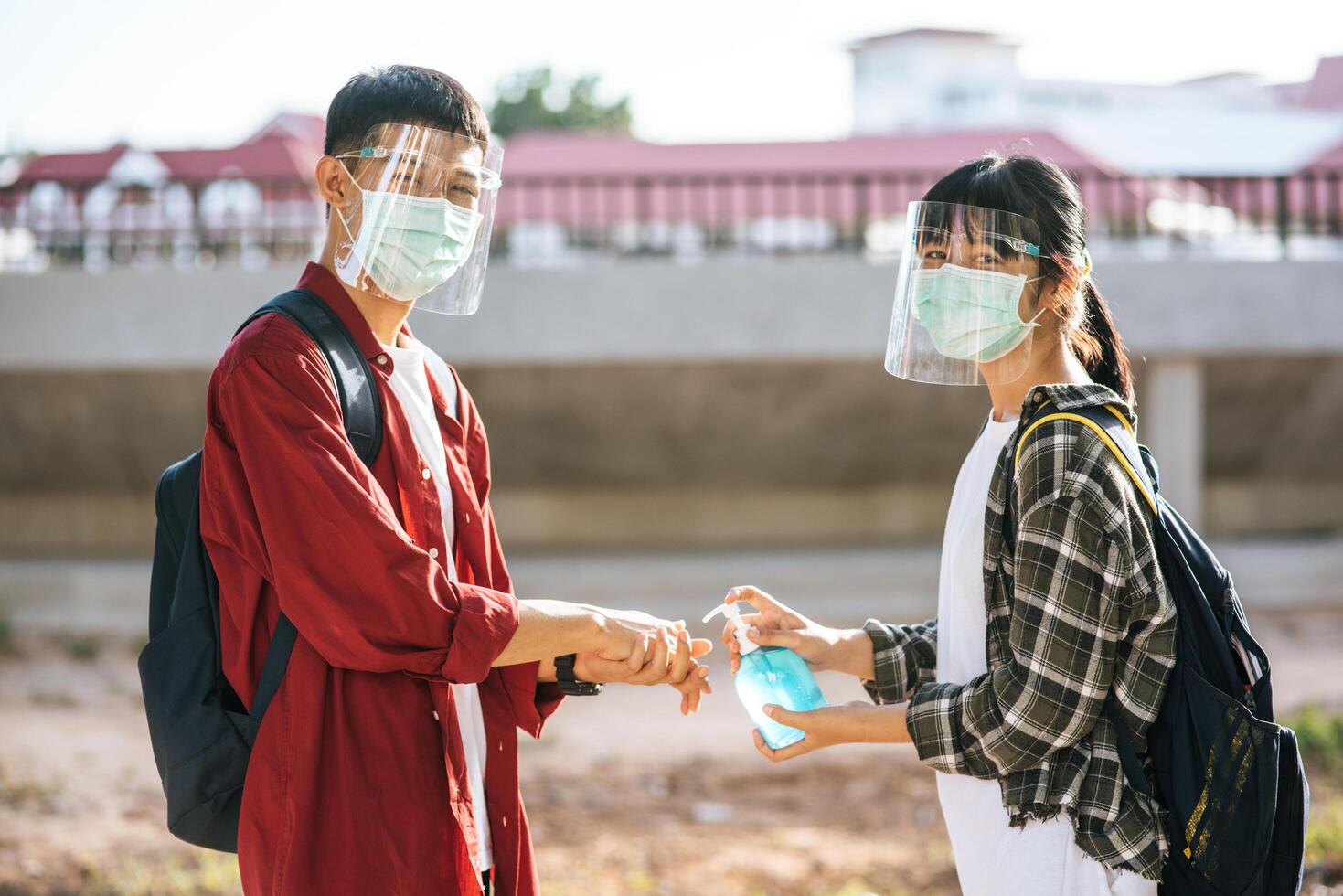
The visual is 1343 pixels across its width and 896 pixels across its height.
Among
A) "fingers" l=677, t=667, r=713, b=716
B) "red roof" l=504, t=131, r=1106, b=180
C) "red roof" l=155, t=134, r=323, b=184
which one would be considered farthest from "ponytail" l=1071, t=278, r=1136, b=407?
→ "red roof" l=155, t=134, r=323, b=184

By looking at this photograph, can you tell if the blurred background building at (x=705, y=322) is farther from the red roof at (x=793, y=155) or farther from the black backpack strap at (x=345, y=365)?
the black backpack strap at (x=345, y=365)

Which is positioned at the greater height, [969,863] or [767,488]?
[969,863]

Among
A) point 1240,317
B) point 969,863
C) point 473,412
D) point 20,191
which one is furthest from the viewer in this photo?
point 20,191

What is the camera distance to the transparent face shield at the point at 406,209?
2.03 m

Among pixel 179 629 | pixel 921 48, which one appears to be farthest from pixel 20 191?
pixel 921 48

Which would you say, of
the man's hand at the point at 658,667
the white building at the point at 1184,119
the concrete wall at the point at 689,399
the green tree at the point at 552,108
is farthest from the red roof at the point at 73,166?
the green tree at the point at 552,108

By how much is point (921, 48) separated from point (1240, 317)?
10239 millimetres

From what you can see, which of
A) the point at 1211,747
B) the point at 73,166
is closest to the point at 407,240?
the point at 1211,747

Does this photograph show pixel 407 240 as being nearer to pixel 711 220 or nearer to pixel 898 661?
pixel 898 661

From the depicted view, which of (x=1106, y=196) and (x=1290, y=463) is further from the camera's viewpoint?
(x=1290, y=463)

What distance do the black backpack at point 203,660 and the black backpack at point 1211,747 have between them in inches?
40.2

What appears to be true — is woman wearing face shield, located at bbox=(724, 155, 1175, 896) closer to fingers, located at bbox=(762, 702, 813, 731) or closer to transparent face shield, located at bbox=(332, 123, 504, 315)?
fingers, located at bbox=(762, 702, 813, 731)

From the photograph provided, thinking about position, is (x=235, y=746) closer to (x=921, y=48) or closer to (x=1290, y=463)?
(x=1290, y=463)

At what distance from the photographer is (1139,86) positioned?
41.9 ft
